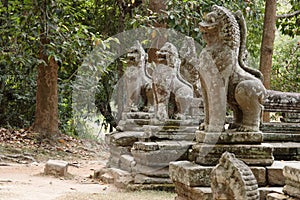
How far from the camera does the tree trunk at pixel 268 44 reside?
11594 millimetres

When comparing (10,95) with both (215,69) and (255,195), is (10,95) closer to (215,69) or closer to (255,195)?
(215,69)

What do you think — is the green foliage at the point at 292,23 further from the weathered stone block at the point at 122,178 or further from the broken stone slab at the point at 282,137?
the weathered stone block at the point at 122,178

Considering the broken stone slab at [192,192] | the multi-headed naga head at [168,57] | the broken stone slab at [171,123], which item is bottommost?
the broken stone slab at [192,192]

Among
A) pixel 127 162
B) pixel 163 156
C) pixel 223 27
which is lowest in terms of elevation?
pixel 127 162

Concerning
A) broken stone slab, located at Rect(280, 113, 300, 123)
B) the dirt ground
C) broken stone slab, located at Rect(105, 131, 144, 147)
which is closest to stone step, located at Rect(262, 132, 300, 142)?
broken stone slab, located at Rect(280, 113, 300, 123)

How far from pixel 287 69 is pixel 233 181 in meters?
12.3

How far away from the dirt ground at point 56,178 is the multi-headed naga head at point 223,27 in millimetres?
2519

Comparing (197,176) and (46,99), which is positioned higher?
(46,99)

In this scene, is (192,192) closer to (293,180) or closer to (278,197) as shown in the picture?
(278,197)

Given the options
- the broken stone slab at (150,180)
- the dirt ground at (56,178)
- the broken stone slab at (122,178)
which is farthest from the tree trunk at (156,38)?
the broken stone slab at (150,180)

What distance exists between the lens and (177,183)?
589 cm

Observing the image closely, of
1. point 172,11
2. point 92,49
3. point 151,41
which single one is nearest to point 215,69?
point 92,49

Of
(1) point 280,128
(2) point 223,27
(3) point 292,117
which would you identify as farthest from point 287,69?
(2) point 223,27

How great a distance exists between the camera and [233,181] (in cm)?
426
